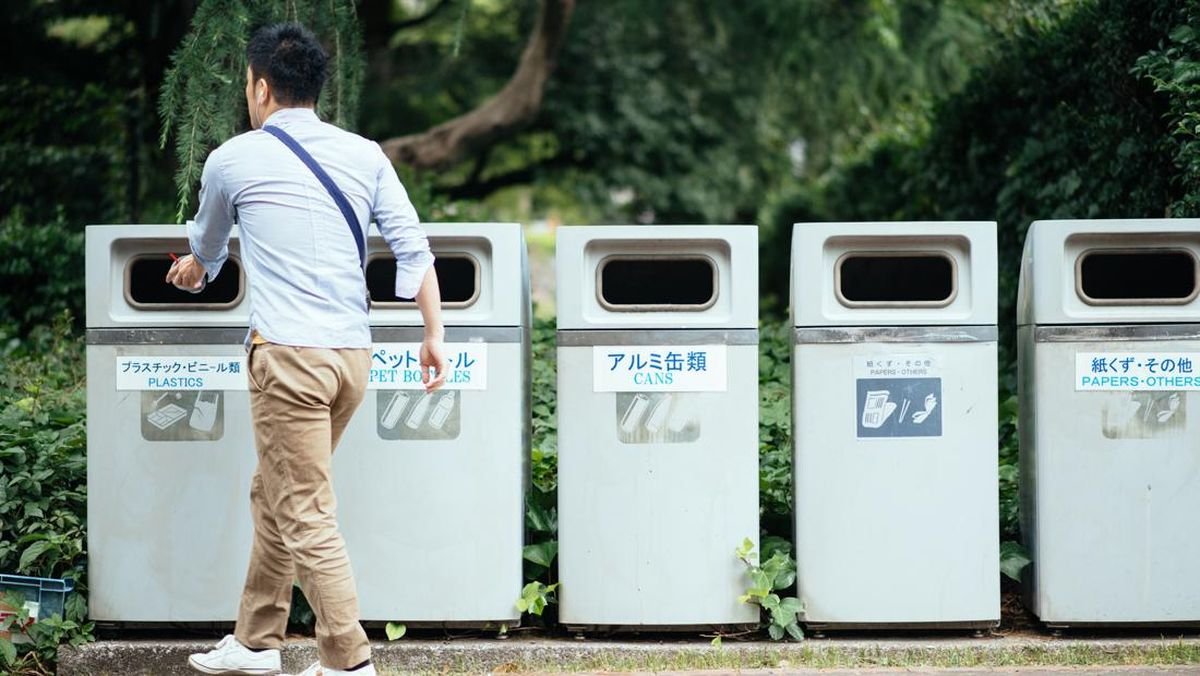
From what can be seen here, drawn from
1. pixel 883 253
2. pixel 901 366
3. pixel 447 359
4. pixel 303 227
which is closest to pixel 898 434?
pixel 901 366

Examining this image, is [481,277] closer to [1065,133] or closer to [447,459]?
[447,459]

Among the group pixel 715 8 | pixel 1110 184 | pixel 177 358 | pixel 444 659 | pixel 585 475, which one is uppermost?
pixel 715 8

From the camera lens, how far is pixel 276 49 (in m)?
3.35

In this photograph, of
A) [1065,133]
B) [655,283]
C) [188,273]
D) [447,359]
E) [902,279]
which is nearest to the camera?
[188,273]

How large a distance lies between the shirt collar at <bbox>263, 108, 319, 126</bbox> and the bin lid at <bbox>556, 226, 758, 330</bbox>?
817 mm

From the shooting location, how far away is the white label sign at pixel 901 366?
12.6 ft

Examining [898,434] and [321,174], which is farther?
[898,434]

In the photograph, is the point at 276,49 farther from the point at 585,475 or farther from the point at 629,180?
the point at 629,180

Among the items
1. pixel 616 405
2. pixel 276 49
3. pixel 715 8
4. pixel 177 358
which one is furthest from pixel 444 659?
pixel 715 8

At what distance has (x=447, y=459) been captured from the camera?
3.85 metres

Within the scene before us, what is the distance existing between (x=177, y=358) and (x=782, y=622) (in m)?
2.00

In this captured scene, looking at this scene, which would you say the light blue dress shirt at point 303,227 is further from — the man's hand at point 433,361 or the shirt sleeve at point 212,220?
the man's hand at point 433,361

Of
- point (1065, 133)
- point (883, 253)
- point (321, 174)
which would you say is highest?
point (1065, 133)

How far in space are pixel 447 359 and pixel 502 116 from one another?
5.99 m
